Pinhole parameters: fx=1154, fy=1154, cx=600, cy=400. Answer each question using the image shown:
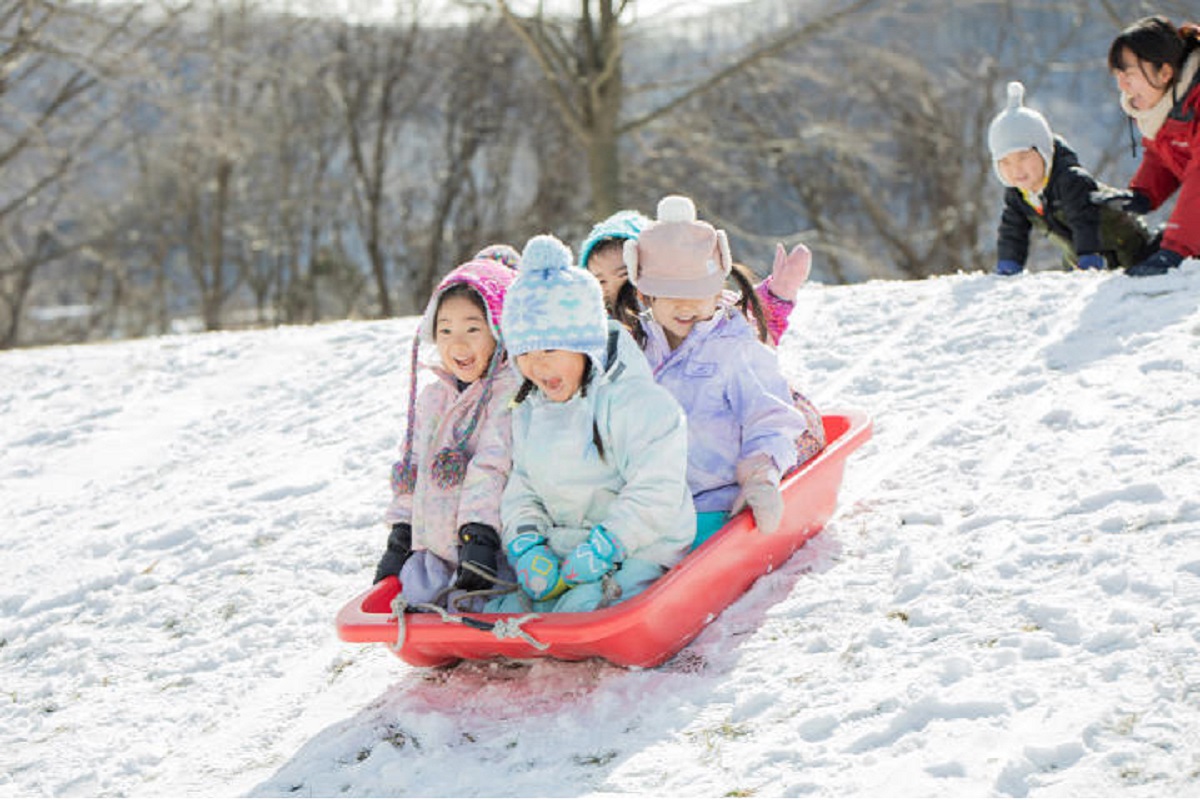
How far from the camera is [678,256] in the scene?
2.91 meters

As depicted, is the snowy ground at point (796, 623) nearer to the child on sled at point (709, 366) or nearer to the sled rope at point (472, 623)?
the sled rope at point (472, 623)

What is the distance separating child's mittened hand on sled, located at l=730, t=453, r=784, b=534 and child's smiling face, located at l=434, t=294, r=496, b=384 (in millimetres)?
690

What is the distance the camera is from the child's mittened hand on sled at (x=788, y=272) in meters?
3.65

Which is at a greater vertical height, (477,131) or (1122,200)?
(477,131)

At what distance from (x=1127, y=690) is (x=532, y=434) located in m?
1.32

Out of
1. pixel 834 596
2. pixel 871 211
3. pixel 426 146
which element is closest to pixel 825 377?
pixel 834 596

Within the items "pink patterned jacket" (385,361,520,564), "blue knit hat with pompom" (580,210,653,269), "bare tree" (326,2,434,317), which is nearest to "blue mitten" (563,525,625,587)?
"pink patterned jacket" (385,361,520,564)

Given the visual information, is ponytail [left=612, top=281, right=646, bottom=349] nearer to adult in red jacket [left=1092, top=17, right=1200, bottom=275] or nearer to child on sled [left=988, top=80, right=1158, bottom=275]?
adult in red jacket [left=1092, top=17, right=1200, bottom=275]

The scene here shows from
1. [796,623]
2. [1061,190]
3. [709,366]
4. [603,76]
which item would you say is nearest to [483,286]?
[709,366]

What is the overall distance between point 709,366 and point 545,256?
1.98ft

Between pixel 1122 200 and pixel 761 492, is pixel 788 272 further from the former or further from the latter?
pixel 1122 200

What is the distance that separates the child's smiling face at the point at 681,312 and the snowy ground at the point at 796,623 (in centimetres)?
67

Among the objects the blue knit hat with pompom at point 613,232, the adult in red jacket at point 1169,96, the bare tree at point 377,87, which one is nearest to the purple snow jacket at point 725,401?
the blue knit hat with pompom at point 613,232

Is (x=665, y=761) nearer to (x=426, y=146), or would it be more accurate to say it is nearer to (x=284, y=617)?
(x=284, y=617)
